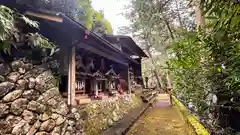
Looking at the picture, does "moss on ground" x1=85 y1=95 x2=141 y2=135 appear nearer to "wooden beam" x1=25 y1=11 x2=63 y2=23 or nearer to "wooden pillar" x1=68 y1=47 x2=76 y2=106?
"wooden pillar" x1=68 y1=47 x2=76 y2=106

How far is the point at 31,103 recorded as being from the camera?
131 inches

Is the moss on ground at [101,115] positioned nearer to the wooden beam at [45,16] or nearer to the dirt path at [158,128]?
the dirt path at [158,128]

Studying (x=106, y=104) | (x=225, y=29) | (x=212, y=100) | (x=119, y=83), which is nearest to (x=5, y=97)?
(x=225, y=29)

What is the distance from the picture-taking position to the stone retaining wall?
2.98 m

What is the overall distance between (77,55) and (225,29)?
4.60 m

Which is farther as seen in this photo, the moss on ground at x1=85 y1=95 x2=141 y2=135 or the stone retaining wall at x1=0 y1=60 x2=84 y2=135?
the moss on ground at x1=85 y1=95 x2=141 y2=135

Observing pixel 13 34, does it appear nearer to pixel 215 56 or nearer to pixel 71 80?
pixel 71 80

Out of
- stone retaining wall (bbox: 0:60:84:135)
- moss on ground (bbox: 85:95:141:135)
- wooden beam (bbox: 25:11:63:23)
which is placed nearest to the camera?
stone retaining wall (bbox: 0:60:84:135)

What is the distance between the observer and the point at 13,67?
3193 millimetres

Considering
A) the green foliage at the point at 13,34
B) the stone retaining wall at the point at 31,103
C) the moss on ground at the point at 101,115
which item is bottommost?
the moss on ground at the point at 101,115

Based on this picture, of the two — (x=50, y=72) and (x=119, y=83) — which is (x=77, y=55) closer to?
(x=50, y=72)

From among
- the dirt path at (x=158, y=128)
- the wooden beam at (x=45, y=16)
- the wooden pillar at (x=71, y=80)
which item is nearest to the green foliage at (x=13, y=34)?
the wooden beam at (x=45, y=16)

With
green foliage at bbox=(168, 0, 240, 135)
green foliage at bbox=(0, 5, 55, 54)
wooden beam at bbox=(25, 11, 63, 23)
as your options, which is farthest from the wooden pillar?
green foliage at bbox=(168, 0, 240, 135)

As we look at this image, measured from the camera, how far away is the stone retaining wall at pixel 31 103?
2.98 metres
